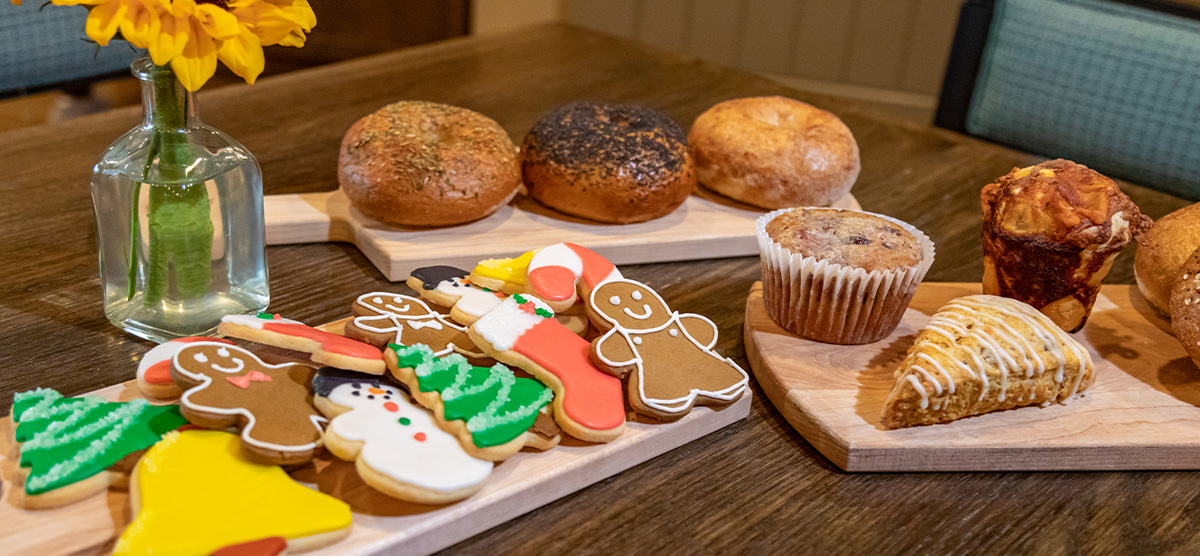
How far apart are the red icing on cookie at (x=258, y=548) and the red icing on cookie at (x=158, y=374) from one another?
24 centimetres

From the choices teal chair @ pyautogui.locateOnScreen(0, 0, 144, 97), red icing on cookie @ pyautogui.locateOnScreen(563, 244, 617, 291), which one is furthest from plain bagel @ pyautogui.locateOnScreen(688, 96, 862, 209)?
teal chair @ pyautogui.locateOnScreen(0, 0, 144, 97)

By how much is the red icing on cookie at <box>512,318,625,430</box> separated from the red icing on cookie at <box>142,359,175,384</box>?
341mm

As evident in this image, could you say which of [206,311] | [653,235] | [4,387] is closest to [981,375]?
[653,235]

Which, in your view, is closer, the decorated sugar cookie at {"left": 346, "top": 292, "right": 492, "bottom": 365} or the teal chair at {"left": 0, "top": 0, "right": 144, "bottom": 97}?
the decorated sugar cookie at {"left": 346, "top": 292, "right": 492, "bottom": 365}

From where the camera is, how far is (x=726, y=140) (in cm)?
149

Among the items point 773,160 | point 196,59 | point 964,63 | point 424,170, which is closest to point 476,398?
point 196,59

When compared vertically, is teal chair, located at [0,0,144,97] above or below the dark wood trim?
below

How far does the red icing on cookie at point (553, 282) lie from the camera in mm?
1048

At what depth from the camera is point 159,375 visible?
0.87m

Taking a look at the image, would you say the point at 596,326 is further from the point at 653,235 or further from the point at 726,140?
the point at 726,140

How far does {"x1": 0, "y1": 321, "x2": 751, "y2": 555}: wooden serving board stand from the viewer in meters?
0.73

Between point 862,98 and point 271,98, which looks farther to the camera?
point 862,98

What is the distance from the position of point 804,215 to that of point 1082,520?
1.65ft

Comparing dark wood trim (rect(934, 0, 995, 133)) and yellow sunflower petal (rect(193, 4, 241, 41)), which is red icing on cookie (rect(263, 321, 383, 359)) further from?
dark wood trim (rect(934, 0, 995, 133))
